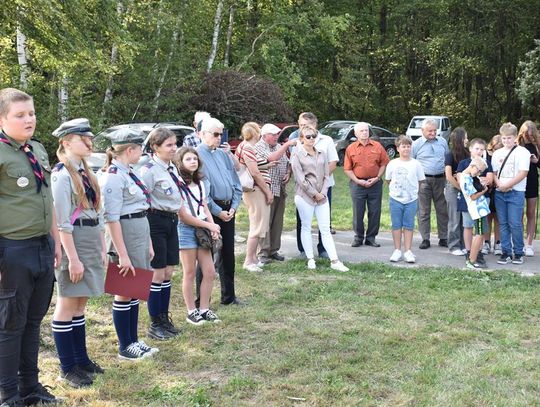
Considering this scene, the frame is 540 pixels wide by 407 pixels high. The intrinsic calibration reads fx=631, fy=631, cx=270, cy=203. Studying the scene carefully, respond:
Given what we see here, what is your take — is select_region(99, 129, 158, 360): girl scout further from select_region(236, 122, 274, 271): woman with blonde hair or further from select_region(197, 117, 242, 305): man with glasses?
select_region(236, 122, 274, 271): woman with blonde hair

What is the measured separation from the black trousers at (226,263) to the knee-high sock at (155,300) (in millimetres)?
732

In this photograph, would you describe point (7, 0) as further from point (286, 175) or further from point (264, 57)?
point (264, 57)

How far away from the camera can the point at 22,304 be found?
12.1 feet

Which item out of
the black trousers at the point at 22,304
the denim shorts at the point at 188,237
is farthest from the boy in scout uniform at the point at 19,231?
the denim shorts at the point at 188,237

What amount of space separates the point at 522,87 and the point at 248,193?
21.8 metres

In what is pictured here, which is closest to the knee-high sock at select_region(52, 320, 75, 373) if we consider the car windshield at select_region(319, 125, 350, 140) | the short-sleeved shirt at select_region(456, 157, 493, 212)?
the short-sleeved shirt at select_region(456, 157, 493, 212)

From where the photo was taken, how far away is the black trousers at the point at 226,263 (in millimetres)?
5982

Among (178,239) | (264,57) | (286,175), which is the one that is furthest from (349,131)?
(178,239)

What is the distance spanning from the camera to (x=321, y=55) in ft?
106

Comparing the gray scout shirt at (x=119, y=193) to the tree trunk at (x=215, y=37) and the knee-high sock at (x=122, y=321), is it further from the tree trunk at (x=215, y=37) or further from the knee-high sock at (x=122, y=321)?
the tree trunk at (x=215, y=37)

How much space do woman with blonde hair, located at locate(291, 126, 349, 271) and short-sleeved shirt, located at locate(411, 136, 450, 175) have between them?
6.19 ft

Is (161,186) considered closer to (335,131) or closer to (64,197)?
(64,197)

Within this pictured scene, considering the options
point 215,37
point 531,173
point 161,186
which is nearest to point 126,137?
point 161,186

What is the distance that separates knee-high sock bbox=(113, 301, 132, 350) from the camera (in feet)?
15.5
